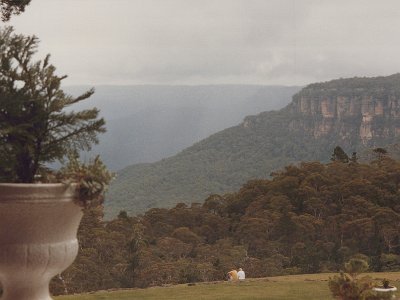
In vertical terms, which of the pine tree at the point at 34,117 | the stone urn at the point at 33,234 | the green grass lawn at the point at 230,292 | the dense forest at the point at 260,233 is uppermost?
the pine tree at the point at 34,117

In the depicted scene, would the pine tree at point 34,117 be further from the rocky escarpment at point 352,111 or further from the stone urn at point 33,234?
the rocky escarpment at point 352,111

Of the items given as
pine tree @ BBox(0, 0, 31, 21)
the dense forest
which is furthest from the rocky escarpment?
pine tree @ BBox(0, 0, 31, 21)

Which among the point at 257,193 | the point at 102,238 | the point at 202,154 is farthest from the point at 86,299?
the point at 202,154

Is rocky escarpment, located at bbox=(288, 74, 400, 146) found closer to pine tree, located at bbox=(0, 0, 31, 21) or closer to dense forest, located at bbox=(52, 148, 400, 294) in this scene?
dense forest, located at bbox=(52, 148, 400, 294)

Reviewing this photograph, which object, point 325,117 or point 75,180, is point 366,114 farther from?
point 75,180

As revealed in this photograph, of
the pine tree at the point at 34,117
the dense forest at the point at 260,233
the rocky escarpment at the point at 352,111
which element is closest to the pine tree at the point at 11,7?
the pine tree at the point at 34,117

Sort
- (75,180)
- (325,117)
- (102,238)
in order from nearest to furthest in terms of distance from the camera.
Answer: (75,180) < (102,238) < (325,117)

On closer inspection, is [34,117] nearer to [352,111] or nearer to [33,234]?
[33,234]
